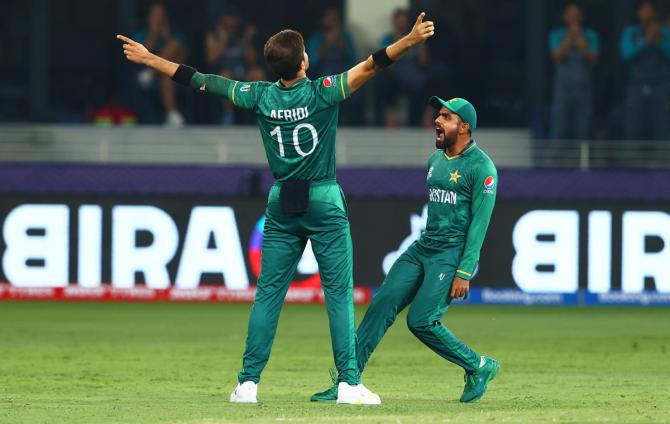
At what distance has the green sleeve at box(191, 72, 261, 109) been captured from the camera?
941cm

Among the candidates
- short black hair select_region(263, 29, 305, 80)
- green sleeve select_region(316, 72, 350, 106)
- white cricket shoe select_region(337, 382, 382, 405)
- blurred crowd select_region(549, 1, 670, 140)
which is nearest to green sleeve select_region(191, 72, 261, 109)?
short black hair select_region(263, 29, 305, 80)

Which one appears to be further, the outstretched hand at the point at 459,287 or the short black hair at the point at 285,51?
the outstretched hand at the point at 459,287

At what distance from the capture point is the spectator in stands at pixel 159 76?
19703 mm

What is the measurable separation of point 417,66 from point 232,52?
2.34 meters

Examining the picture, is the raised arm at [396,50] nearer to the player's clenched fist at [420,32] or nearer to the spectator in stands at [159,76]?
the player's clenched fist at [420,32]

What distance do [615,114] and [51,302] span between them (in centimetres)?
739

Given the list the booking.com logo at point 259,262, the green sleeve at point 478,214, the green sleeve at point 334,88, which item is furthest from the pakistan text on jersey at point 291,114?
the booking.com logo at point 259,262

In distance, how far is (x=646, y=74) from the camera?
1966cm

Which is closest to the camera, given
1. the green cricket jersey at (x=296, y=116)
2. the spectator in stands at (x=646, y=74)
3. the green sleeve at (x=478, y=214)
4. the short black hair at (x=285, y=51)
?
the short black hair at (x=285, y=51)

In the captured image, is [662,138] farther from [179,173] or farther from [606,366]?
[606,366]

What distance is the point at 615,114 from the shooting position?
20.0 meters

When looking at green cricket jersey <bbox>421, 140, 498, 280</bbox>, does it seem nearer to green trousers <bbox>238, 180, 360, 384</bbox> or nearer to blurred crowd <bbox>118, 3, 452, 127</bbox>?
green trousers <bbox>238, 180, 360, 384</bbox>

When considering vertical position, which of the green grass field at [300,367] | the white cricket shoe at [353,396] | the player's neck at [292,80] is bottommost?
the green grass field at [300,367]

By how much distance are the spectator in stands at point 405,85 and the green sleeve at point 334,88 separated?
10.8 m
